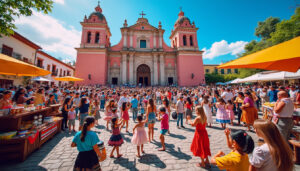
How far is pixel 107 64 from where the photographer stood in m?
22.1

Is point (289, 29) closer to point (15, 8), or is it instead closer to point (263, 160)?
point (263, 160)

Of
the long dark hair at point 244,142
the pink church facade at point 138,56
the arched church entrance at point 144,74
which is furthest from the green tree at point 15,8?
the arched church entrance at point 144,74

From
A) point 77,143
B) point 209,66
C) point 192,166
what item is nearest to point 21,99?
point 77,143

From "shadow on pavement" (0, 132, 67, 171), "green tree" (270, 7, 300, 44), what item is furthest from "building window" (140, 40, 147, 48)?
"shadow on pavement" (0, 132, 67, 171)

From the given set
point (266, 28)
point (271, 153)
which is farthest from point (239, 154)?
point (266, 28)

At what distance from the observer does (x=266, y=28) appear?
23672 mm

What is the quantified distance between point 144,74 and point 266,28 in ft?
88.3

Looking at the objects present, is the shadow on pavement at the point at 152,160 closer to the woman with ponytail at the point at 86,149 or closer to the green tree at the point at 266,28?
the woman with ponytail at the point at 86,149

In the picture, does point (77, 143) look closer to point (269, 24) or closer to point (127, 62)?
point (127, 62)

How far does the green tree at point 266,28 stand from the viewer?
2295 cm

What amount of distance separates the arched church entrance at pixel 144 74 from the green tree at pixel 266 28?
82.0 feet

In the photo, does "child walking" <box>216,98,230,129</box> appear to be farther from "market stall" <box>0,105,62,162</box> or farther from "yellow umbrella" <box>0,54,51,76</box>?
"yellow umbrella" <box>0,54,51,76</box>

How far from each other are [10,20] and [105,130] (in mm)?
6371

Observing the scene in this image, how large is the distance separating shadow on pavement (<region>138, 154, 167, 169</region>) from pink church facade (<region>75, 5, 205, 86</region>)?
18699 mm
